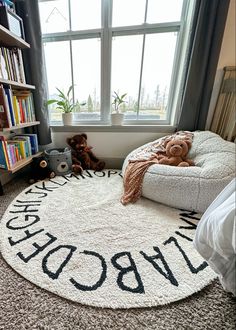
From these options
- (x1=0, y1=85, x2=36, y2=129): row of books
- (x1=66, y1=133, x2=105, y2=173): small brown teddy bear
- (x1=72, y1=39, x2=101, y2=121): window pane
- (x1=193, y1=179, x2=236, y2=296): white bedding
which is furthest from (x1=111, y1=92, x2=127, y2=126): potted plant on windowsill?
(x1=193, y1=179, x2=236, y2=296): white bedding

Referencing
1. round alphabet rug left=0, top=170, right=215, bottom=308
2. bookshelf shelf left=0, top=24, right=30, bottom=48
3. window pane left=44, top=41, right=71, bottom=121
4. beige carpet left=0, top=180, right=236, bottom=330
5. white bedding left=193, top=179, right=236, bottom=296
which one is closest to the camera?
white bedding left=193, top=179, right=236, bottom=296

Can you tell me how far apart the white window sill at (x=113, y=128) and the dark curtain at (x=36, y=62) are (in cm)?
16

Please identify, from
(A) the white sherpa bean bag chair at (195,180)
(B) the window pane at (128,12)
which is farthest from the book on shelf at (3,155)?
(B) the window pane at (128,12)

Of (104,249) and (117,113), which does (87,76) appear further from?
(104,249)

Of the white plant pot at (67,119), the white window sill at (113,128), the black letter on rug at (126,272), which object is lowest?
the black letter on rug at (126,272)

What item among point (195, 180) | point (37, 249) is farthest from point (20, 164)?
point (195, 180)

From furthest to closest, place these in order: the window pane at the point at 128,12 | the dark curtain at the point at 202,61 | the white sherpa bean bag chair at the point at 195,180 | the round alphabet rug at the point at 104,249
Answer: the window pane at the point at 128,12
the dark curtain at the point at 202,61
the white sherpa bean bag chair at the point at 195,180
the round alphabet rug at the point at 104,249

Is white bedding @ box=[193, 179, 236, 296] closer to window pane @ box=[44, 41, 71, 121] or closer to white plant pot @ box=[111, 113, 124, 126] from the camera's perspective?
white plant pot @ box=[111, 113, 124, 126]

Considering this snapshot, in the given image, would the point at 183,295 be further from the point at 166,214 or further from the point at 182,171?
the point at 182,171

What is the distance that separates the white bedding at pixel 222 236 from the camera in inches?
17.4

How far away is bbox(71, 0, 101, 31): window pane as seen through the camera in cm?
174

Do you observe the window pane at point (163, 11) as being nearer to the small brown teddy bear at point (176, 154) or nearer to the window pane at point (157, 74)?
the window pane at point (157, 74)

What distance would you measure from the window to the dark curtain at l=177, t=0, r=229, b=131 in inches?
6.1

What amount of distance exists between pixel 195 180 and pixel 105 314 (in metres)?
0.94
